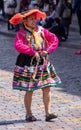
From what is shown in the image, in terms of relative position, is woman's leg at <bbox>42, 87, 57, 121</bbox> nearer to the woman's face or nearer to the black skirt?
the black skirt

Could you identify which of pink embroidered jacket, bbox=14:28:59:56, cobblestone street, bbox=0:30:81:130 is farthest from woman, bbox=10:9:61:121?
cobblestone street, bbox=0:30:81:130

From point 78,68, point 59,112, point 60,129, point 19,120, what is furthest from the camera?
point 78,68

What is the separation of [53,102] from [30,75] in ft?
5.53

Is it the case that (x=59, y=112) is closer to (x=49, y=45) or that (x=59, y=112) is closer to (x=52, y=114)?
(x=52, y=114)

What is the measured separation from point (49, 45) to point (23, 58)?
41 centimetres

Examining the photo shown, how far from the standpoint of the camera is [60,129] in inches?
267

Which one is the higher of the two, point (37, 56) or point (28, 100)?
point (37, 56)

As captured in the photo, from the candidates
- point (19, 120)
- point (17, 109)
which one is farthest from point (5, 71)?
point (19, 120)

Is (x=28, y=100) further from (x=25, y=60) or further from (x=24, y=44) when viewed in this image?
(x=24, y=44)

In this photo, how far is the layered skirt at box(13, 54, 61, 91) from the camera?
693cm

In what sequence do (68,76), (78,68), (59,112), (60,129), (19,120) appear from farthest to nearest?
(78,68)
(68,76)
(59,112)
(19,120)
(60,129)

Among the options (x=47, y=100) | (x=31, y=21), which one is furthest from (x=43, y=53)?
(x=47, y=100)

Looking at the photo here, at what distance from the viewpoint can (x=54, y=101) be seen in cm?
858

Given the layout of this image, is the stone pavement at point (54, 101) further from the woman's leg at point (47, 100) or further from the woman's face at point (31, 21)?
the woman's face at point (31, 21)
